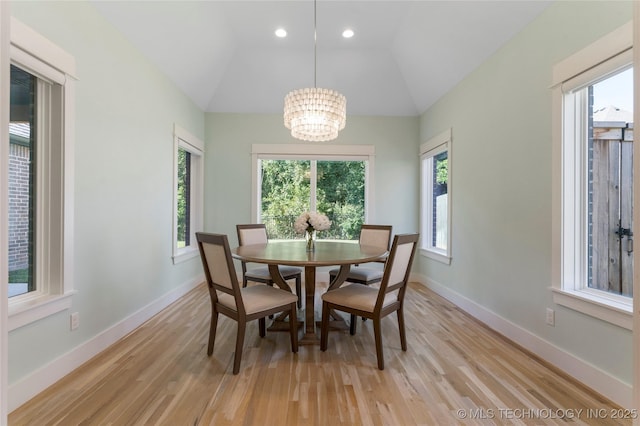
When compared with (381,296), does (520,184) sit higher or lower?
higher

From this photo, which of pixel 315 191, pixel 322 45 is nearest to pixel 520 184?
pixel 322 45

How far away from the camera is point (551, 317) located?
6.79ft

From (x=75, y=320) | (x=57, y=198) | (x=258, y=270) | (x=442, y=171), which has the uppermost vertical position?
(x=442, y=171)

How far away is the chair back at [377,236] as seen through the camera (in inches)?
125

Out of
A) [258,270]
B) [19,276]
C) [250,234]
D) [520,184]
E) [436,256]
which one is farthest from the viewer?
[436,256]

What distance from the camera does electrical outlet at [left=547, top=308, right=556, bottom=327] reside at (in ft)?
6.73

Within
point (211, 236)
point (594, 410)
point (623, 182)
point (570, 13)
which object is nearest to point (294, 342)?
point (211, 236)

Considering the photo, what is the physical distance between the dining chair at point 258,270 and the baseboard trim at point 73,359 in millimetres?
957

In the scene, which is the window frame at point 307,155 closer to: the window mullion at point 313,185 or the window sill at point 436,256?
the window mullion at point 313,185

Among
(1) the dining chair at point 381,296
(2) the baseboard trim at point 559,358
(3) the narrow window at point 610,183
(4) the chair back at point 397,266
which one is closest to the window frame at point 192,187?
(1) the dining chair at point 381,296

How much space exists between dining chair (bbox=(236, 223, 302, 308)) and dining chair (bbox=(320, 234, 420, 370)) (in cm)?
83

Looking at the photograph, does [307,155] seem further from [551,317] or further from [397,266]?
[551,317]

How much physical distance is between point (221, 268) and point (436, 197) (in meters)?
3.30

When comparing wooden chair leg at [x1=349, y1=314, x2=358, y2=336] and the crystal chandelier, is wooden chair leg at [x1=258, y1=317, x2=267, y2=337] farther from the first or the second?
the crystal chandelier
